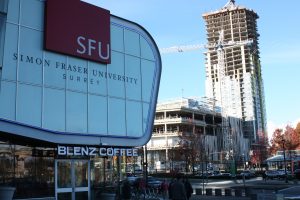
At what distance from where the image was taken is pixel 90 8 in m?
25.4

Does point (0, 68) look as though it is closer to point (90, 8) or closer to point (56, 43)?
point (56, 43)

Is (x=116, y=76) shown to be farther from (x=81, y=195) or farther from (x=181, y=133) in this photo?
(x=181, y=133)

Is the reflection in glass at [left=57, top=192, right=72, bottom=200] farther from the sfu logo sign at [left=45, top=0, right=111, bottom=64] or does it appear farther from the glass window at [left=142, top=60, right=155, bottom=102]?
the glass window at [left=142, top=60, right=155, bottom=102]

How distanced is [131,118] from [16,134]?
28.1 feet

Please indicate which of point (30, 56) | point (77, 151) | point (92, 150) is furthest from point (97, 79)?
point (30, 56)

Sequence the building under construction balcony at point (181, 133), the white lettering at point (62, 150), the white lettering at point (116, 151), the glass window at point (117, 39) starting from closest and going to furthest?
the white lettering at point (62, 150) < the white lettering at point (116, 151) < the glass window at point (117, 39) < the building under construction balcony at point (181, 133)

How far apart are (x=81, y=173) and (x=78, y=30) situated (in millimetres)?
8182

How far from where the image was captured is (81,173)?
79.4 feet

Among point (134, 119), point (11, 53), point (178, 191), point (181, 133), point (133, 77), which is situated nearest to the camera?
point (178, 191)

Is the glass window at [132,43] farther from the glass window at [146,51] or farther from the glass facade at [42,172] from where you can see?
the glass facade at [42,172]

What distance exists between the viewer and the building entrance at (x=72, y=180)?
22875 millimetres

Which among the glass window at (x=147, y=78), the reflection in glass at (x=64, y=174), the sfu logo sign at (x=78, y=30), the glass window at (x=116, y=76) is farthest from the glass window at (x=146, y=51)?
the reflection in glass at (x=64, y=174)

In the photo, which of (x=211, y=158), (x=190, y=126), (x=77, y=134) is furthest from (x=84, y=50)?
(x=211, y=158)

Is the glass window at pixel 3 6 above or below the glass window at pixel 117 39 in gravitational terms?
below
